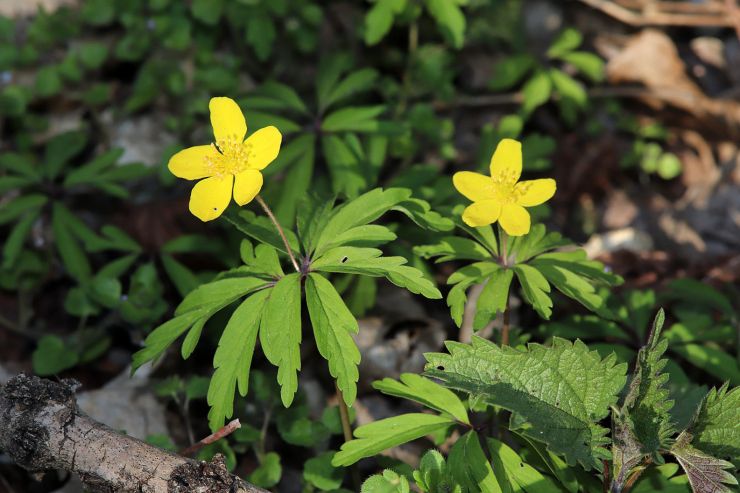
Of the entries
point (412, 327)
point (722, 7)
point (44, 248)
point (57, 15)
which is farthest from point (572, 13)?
point (44, 248)

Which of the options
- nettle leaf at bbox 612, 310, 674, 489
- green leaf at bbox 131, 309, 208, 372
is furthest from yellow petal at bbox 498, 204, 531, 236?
green leaf at bbox 131, 309, 208, 372

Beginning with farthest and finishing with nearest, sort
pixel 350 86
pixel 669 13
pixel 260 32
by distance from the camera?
1. pixel 669 13
2. pixel 260 32
3. pixel 350 86

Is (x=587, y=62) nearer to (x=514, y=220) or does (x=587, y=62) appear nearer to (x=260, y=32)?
(x=260, y=32)

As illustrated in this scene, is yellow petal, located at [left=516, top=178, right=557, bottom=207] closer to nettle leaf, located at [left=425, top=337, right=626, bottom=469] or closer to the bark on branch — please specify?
nettle leaf, located at [left=425, top=337, right=626, bottom=469]

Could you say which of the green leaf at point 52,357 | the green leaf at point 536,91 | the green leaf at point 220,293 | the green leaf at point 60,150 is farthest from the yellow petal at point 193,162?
the green leaf at point 536,91

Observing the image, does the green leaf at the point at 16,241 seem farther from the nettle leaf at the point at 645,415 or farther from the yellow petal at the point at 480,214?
the nettle leaf at the point at 645,415

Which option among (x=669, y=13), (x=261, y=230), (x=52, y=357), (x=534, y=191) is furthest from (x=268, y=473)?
(x=669, y=13)
